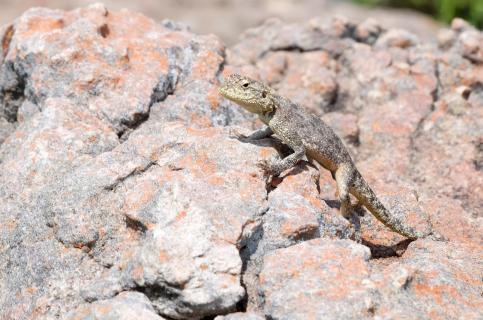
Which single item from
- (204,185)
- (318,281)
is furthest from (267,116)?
(318,281)

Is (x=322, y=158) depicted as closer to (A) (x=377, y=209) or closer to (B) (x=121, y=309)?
(A) (x=377, y=209)

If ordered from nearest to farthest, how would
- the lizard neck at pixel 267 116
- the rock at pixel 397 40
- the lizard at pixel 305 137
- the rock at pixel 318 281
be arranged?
the rock at pixel 318 281, the lizard at pixel 305 137, the lizard neck at pixel 267 116, the rock at pixel 397 40

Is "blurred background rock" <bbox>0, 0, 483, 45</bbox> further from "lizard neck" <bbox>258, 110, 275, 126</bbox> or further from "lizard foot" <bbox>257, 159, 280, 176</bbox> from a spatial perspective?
"lizard foot" <bbox>257, 159, 280, 176</bbox>

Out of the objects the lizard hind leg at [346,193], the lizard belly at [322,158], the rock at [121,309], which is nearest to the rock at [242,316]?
the rock at [121,309]

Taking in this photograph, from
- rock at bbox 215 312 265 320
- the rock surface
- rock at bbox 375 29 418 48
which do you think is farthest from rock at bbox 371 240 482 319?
rock at bbox 375 29 418 48

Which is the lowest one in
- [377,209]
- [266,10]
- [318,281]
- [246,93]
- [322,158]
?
[266,10]

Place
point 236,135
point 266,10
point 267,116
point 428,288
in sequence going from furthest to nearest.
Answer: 1. point 266,10
2. point 267,116
3. point 236,135
4. point 428,288

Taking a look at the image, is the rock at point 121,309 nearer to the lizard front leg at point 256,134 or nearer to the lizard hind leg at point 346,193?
the lizard front leg at point 256,134

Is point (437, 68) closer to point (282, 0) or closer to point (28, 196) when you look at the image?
point (28, 196)
